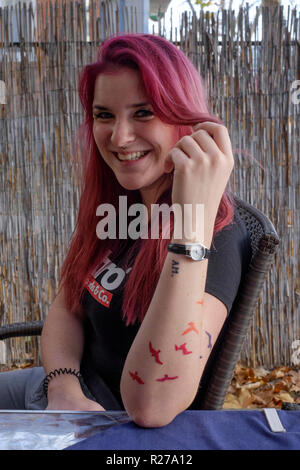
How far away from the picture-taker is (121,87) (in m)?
1.15

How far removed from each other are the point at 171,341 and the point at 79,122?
86.9 inches

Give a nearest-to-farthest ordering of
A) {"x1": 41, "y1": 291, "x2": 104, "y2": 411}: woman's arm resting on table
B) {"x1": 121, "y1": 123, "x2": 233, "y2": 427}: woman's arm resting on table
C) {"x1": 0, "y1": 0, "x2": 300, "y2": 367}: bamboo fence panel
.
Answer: {"x1": 121, "y1": 123, "x2": 233, "y2": 427}: woman's arm resting on table < {"x1": 41, "y1": 291, "x2": 104, "y2": 411}: woman's arm resting on table < {"x1": 0, "y1": 0, "x2": 300, "y2": 367}: bamboo fence panel

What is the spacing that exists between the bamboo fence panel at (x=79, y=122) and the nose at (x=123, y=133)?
1.63m

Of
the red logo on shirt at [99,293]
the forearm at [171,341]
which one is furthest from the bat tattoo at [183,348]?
the red logo on shirt at [99,293]

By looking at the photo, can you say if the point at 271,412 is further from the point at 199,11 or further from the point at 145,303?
the point at 199,11

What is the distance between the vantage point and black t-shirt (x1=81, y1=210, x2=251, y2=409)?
1090 mm

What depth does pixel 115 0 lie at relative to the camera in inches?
109

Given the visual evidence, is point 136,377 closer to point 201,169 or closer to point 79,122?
point 201,169

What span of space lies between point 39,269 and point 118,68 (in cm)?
199

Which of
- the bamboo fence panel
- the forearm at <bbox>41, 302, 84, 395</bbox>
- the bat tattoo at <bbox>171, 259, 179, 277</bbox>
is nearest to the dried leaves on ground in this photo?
the bamboo fence panel

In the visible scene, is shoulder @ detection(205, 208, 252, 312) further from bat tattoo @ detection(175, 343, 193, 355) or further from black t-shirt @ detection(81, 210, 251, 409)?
bat tattoo @ detection(175, 343, 193, 355)

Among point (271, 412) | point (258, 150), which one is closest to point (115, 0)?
point (258, 150)

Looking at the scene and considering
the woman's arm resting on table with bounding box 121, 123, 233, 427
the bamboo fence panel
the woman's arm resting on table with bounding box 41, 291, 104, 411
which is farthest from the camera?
the bamboo fence panel

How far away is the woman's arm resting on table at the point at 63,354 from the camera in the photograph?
1.19 m
